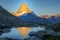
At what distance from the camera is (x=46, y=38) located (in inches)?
667

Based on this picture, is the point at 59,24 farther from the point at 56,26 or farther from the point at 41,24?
the point at 41,24

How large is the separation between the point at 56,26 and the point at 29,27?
5.71 m

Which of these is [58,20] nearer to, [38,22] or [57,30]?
[57,30]

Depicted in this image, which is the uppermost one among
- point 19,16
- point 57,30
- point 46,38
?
point 19,16

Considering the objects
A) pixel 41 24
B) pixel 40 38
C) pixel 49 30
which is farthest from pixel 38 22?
pixel 40 38

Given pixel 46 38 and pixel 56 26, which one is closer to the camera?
pixel 46 38

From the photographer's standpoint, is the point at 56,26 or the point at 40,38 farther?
the point at 56,26

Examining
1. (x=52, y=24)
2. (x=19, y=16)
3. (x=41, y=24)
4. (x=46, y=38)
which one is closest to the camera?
(x=46, y=38)

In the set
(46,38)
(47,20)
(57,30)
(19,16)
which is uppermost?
(19,16)

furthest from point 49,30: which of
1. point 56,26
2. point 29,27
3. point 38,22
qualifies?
point 29,27

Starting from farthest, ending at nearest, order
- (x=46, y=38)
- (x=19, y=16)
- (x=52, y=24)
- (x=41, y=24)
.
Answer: (x=19, y=16), (x=41, y=24), (x=52, y=24), (x=46, y=38)

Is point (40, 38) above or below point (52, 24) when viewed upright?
below

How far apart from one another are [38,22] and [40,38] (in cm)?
482

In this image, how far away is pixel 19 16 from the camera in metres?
24.2
